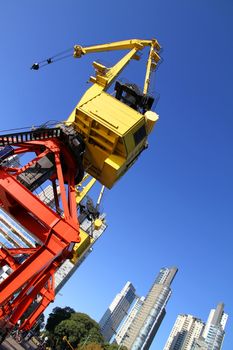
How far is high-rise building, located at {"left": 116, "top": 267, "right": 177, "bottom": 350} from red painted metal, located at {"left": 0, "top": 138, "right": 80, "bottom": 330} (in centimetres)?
13903

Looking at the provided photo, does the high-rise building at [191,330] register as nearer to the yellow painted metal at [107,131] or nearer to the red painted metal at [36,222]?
the yellow painted metal at [107,131]

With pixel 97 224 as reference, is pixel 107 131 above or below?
below

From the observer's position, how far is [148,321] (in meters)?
154

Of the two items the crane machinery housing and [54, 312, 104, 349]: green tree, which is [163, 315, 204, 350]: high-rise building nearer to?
[54, 312, 104, 349]: green tree

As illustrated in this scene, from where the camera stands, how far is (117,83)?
2252cm

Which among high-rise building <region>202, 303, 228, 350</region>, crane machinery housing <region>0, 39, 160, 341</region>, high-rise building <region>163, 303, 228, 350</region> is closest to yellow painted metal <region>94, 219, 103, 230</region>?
crane machinery housing <region>0, 39, 160, 341</region>

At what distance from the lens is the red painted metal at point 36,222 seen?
42.2 ft

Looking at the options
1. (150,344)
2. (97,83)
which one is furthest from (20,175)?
(150,344)

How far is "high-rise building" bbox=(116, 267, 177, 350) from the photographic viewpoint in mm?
144875

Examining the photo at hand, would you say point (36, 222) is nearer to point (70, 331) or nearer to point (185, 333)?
point (70, 331)

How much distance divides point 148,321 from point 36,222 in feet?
507

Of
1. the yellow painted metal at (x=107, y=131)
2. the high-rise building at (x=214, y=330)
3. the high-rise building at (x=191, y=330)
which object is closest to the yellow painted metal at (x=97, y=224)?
the yellow painted metal at (x=107, y=131)

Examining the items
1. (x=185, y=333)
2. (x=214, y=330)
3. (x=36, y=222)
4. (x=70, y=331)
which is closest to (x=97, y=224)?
(x=36, y=222)

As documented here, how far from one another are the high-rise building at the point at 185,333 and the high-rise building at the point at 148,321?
2823cm
